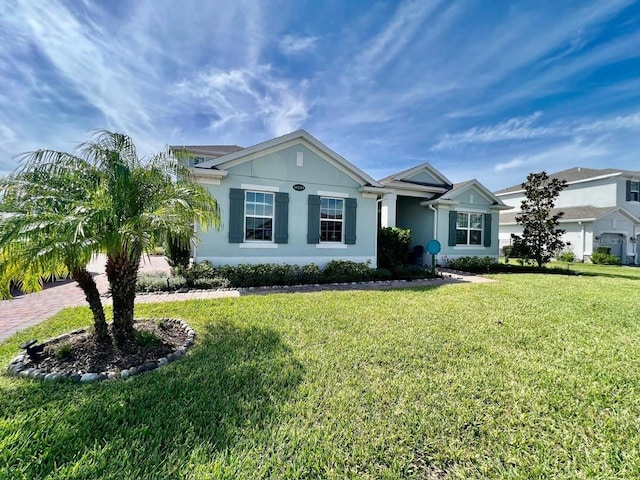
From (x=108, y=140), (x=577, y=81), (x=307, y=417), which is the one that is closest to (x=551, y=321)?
(x=307, y=417)

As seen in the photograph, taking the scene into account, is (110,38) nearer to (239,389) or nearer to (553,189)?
(239,389)

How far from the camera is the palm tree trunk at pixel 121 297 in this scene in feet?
14.7

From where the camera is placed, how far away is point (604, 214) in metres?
22.0

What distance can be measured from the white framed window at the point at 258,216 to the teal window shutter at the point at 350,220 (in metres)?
3.42

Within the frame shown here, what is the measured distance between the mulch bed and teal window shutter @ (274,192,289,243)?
664 centimetres

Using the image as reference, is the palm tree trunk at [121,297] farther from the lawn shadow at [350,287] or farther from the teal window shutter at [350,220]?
the teal window shutter at [350,220]

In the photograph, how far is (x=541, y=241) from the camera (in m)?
16.2

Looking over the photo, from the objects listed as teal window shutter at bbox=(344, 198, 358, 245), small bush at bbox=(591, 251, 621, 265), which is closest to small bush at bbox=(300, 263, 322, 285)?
teal window shutter at bbox=(344, 198, 358, 245)

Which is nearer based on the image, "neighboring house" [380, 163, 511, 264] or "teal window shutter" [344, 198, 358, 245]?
"teal window shutter" [344, 198, 358, 245]

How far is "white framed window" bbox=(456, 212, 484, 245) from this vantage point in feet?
53.9

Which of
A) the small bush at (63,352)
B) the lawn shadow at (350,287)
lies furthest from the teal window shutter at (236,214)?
the small bush at (63,352)

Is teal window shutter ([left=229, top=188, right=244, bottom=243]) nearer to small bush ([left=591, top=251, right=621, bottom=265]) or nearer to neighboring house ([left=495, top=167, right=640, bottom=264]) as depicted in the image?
neighboring house ([left=495, top=167, right=640, bottom=264])

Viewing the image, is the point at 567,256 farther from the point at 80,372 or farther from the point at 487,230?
the point at 80,372

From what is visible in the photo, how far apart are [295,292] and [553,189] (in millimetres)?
16602
